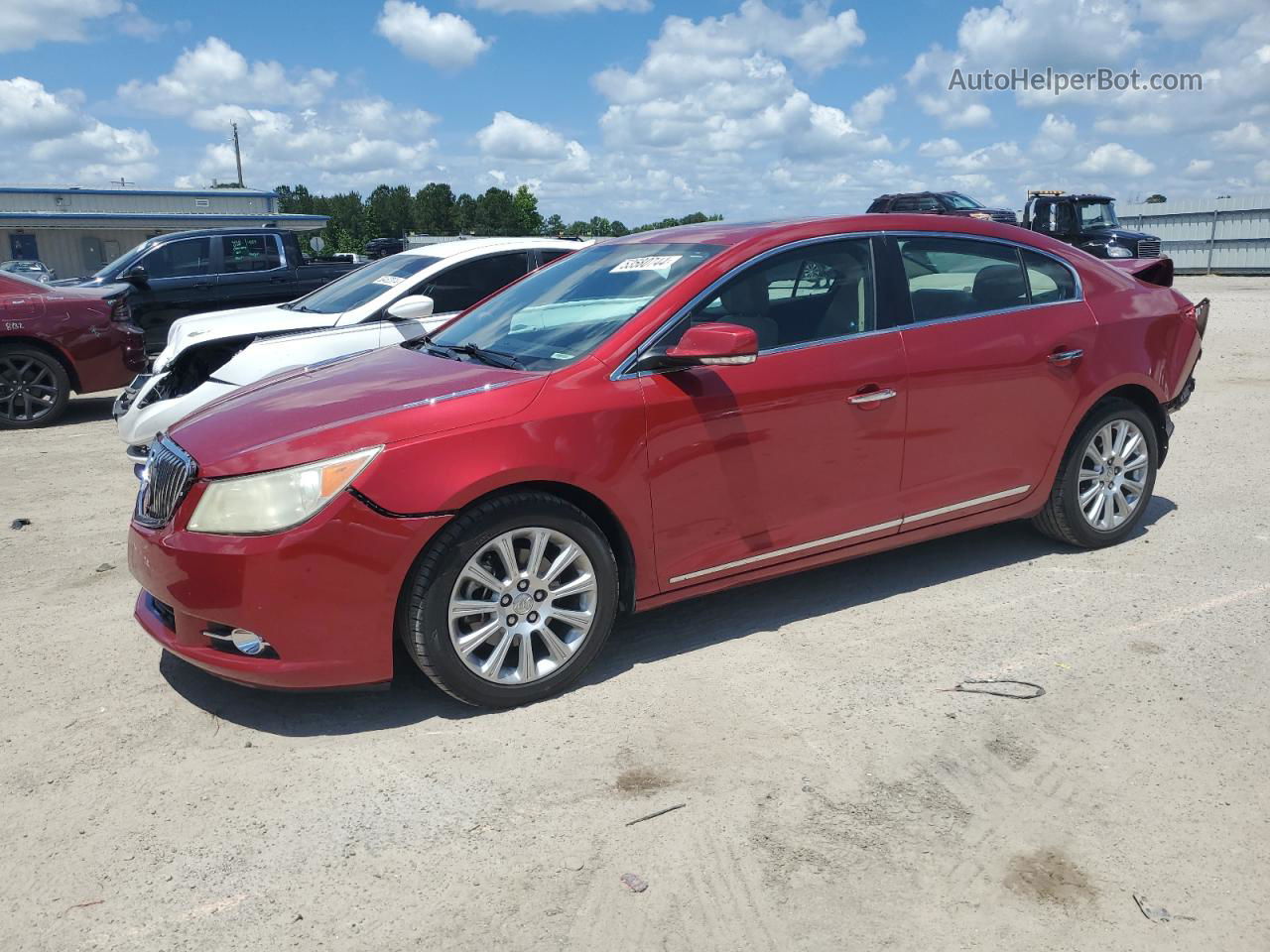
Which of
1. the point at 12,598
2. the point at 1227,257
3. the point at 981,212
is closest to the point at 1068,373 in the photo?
the point at 12,598

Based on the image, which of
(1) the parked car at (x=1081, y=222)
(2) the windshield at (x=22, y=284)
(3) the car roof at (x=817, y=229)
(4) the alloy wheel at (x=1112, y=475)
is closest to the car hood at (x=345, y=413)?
(3) the car roof at (x=817, y=229)

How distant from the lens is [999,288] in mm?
4867

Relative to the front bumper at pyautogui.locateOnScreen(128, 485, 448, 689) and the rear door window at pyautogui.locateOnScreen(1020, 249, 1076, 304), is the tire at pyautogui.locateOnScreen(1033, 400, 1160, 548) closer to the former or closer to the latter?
the rear door window at pyautogui.locateOnScreen(1020, 249, 1076, 304)

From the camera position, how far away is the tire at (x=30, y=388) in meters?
9.99

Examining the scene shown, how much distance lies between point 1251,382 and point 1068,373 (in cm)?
716

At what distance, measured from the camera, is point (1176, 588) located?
485 centimetres

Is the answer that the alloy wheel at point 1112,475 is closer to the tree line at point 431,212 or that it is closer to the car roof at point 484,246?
the car roof at point 484,246

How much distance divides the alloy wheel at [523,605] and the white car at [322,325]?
11.8ft

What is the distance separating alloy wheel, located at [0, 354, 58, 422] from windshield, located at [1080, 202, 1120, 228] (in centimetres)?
2324

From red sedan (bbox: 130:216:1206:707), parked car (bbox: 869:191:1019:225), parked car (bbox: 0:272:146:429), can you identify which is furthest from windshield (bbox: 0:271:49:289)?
parked car (bbox: 869:191:1019:225)

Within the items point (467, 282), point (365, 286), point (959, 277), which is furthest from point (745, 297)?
point (365, 286)

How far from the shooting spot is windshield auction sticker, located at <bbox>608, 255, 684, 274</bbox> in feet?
14.3

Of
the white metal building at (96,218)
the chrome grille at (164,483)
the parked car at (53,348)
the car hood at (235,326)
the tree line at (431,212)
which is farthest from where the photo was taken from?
the tree line at (431,212)

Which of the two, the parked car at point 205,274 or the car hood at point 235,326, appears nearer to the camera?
the car hood at point 235,326
